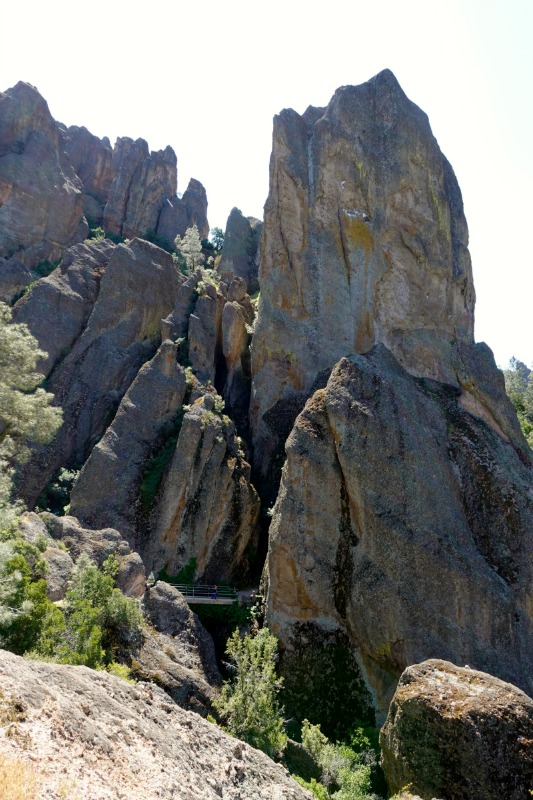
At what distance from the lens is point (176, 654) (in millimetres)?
20266

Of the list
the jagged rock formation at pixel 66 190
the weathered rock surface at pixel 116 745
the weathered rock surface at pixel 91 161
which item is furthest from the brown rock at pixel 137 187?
the weathered rock surface at pixel 116 745

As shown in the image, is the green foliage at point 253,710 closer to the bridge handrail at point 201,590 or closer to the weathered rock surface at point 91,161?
the bridge handrail at point 201,590

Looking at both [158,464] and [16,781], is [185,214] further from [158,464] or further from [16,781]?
[16,781]

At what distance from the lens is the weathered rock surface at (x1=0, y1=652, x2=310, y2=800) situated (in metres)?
6.67

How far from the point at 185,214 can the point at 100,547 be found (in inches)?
2137

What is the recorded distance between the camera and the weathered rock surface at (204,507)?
28.0 metres

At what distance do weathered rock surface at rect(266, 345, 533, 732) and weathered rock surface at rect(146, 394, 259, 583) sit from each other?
4.20 metres

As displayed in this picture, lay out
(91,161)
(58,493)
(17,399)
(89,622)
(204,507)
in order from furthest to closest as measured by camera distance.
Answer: (91,161), (58,493), (204,507), (17,399), (89,622)

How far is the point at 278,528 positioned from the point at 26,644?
468 inches

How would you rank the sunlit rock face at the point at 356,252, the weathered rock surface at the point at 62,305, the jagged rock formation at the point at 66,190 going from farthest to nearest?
the jagged rock formation at the point at 66,190 < the weathered rock surface at the point at 62,305 < the sunlit rock face at the point at 356,252

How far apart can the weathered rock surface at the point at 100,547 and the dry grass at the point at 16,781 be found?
51.5 ft

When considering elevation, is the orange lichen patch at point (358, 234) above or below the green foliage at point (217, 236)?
below

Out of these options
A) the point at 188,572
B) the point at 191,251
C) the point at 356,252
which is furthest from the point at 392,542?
the point at 191,251

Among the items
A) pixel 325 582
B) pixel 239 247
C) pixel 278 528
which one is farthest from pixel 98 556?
pixel 239 247
